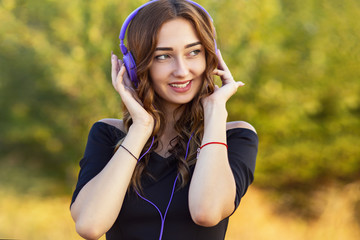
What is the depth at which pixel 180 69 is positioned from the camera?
6.20ft

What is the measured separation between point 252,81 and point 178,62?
235 inches

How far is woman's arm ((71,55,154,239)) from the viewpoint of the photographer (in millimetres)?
1760

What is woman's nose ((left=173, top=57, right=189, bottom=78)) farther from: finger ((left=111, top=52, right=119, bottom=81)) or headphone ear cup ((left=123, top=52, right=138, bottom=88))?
finger ((left=111, top=52, right=119, bottom=81))

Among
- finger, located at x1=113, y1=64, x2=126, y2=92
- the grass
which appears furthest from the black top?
the grass

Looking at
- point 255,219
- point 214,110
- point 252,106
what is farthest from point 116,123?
point 255,219

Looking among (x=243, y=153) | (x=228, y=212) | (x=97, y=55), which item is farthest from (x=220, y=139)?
(x=97, y=55)

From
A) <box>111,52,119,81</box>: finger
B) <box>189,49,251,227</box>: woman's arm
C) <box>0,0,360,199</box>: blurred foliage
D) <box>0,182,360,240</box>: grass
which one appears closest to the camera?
<box>189,49,251,227</box>: woman's arm

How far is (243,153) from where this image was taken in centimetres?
196

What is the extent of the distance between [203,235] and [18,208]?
7281mm

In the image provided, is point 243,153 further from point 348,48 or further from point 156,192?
point 348,48

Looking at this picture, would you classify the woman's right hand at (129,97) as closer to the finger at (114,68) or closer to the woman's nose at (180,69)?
the finger at (114,68)

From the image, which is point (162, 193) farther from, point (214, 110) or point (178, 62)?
point (178, 62)

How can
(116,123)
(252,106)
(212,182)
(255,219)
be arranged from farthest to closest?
(255,219) → (252,106) → (116,123) → (212,182)

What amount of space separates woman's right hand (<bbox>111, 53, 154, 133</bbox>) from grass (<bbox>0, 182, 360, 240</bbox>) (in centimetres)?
609
